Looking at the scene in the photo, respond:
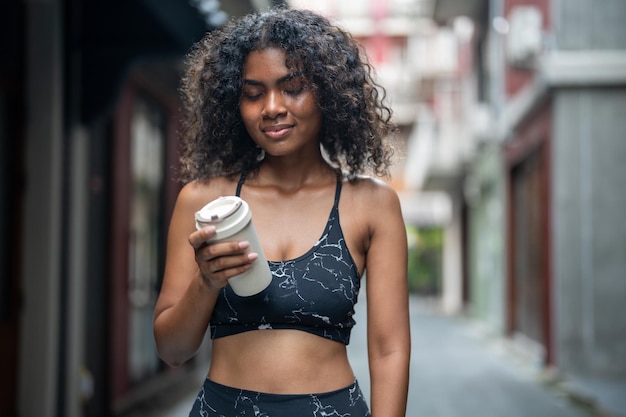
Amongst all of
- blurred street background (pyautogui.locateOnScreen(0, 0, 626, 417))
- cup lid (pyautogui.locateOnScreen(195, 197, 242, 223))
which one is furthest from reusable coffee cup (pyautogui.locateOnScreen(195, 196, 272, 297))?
blurred street background (pyautogui.locateOnScreen(0, 0, 626, 417))

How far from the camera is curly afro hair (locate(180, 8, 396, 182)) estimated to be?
86.4 inches

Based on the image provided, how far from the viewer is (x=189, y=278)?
7.04 feet

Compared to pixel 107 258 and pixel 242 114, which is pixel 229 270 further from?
pixel 107 258

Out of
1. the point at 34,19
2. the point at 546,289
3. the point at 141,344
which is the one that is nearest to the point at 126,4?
the point at 34,19

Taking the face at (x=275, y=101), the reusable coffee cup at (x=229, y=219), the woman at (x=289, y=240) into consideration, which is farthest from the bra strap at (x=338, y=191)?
the reusable coffee cup at (x=229, y=219)

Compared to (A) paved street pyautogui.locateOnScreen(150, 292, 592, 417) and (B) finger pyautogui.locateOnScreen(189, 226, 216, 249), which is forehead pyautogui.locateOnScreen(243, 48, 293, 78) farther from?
(A) paved street pyautogui.locateOnScreen(150, 292, 592, 417)

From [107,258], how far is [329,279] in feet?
19.8

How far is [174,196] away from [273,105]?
8.65 meters

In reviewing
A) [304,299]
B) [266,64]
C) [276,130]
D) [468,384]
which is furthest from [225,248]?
[468,384]

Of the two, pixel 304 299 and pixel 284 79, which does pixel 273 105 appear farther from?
pixel 304 299

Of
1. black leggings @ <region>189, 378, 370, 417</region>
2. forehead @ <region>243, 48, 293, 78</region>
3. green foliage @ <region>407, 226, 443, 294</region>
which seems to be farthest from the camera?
green foliage @ <region>407, 226, 443, 294</region>

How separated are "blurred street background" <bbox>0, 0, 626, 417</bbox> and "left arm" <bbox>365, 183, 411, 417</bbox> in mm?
456

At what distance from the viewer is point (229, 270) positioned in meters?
1.85

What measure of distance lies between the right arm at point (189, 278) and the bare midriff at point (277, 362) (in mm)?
98
